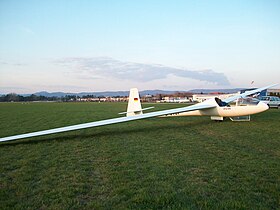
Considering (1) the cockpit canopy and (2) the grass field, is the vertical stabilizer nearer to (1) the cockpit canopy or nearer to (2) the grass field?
(1) the cockpit canopy

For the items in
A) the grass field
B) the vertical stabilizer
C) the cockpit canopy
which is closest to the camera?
the grass field

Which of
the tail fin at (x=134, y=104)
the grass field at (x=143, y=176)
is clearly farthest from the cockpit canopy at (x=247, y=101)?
the tail fin at (x=134, y=104)

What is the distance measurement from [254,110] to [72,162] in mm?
10399

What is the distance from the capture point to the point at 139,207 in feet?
10.4

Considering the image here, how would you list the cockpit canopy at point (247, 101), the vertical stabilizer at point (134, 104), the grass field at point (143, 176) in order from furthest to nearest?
the vertical stabilizer at point (134, 104), the cockpit canopy at point (247, 101), the grass field at point (143, 176)

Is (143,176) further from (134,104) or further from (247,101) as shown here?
(247,101)

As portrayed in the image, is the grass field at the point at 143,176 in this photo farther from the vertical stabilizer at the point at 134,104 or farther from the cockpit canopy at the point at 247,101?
the vertical stabilizer at the point at 134,104

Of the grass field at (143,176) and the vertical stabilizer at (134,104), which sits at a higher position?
the vertical stabilizer at (134,104)

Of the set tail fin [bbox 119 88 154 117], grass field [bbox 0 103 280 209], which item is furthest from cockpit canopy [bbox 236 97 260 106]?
tail fin [bbox 119 88 154 117]

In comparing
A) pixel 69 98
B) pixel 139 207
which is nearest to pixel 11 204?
pixel 139 207

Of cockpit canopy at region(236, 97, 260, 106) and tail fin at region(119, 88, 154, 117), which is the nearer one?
cockpit canopy at region(236, 97, 260, 106)

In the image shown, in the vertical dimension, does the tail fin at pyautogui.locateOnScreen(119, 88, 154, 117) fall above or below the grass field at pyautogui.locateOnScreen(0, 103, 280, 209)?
above

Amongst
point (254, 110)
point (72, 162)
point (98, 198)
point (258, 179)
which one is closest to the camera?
point (98, 198)

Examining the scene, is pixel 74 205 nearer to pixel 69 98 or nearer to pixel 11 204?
pixel 11 204
